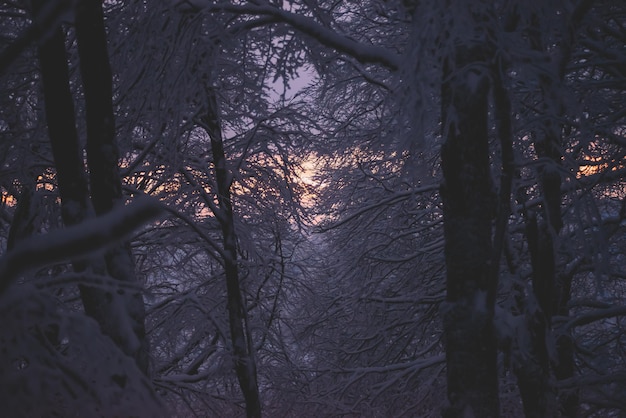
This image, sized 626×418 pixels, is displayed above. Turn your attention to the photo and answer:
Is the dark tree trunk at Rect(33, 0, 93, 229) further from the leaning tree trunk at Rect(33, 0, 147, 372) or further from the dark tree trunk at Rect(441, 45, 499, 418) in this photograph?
the dark tree trunk at Rect(441, 45, 499, 418)

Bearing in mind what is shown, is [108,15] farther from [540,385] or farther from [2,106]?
[540,385]

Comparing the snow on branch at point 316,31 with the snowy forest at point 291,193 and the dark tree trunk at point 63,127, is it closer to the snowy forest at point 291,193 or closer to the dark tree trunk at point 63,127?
the snowy forest at point 291,193

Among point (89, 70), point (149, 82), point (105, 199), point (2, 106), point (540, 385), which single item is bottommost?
point (540, 385)

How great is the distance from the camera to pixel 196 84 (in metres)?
5.12

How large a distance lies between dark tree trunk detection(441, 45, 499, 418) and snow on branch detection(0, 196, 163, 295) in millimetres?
3212

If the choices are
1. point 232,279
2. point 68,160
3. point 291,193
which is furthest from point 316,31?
point 232,279

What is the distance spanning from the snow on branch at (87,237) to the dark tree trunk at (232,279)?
6.06 metres

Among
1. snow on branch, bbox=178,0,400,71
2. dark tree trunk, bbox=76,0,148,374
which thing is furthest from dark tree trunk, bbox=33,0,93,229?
snow on branch, bbox=178,0,400,71

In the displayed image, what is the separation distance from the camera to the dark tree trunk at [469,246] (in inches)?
157

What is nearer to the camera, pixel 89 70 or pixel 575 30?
pixel 89 70

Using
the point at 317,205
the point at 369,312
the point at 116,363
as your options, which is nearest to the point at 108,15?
the point at 116,363

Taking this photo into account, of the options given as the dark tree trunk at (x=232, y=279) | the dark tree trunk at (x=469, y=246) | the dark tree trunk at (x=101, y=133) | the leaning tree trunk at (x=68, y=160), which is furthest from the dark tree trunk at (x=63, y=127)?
the dark tree trunk at (x=232, y=279)

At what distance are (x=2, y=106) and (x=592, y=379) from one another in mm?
6445

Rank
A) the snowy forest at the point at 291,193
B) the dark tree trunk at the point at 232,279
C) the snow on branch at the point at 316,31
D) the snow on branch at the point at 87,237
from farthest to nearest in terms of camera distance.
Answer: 1. the dark tree trunk at the point at 232,279
2. the snow on branch at the point at 316,31
3. the snowy forest at the point at 291,193
4. the snow on branch at the point at 87,237
